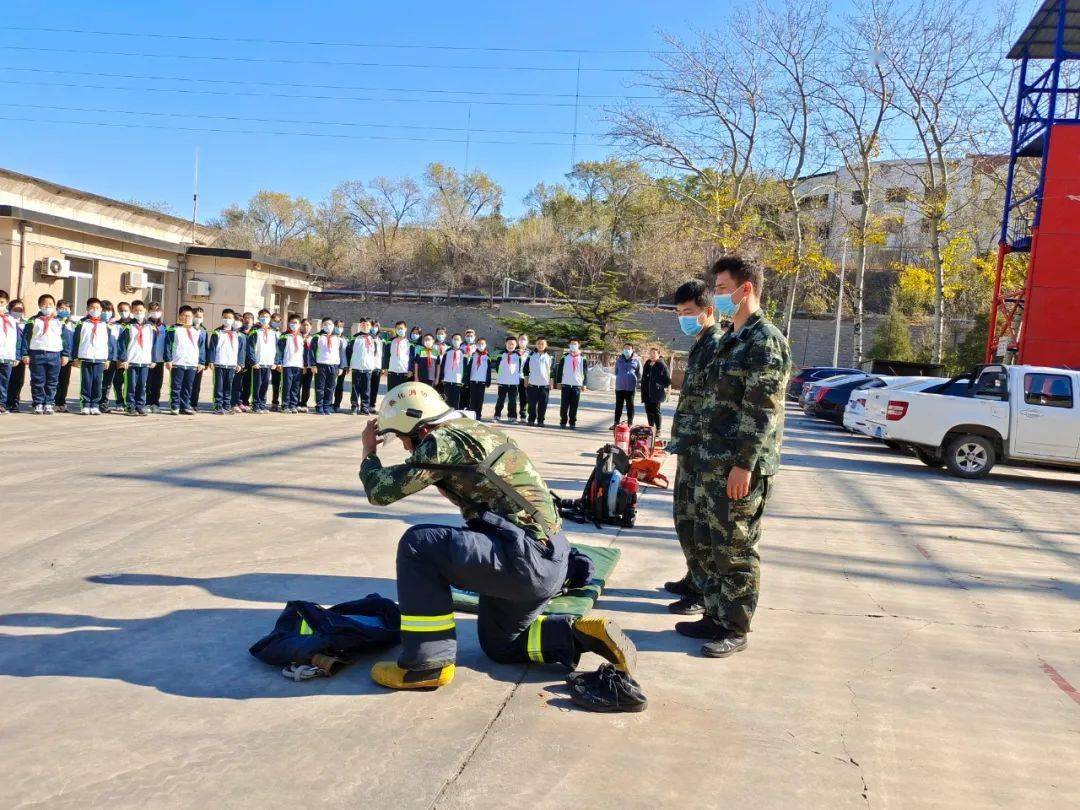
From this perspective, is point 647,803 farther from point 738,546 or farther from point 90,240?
point 90,240

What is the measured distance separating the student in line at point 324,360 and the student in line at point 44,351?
4726 millimetres

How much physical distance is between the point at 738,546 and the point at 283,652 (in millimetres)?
2370

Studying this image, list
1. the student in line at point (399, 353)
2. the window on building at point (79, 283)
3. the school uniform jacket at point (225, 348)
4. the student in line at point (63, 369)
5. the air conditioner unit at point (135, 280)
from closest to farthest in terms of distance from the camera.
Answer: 1. the student in line at point (63, 369)
2. the school uniform jacket at point (225, 348)
3. the student in line at point (399, 353)
4. the window on building at point (79, 283)
5. the air conditioner unit at point (135, 280)

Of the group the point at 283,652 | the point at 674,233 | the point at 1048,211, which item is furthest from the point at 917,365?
the point at 283,652

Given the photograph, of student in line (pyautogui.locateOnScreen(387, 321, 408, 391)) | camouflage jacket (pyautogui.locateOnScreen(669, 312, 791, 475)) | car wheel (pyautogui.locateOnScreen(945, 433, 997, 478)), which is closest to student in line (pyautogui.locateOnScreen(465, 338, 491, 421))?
student in line (pyautogui.locateOnScreen(387, 321, 408, 391))

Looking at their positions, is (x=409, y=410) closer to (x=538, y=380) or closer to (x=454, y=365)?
(x=538, y=380)

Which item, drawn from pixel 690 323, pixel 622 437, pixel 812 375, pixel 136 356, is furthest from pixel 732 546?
pixel 812 375

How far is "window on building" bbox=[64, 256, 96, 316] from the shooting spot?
912 inches

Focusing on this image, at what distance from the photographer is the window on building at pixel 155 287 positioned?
1018 inches

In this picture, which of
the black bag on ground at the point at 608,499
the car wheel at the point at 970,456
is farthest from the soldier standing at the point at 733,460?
the car wheel at the point at 970,456

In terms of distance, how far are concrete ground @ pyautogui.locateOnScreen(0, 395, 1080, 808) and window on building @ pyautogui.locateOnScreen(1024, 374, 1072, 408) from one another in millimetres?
A: 5559

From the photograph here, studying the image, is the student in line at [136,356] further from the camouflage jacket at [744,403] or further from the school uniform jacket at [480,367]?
the camouflage jacket at [744,403]

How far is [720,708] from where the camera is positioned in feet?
12.4

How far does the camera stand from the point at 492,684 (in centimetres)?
389
